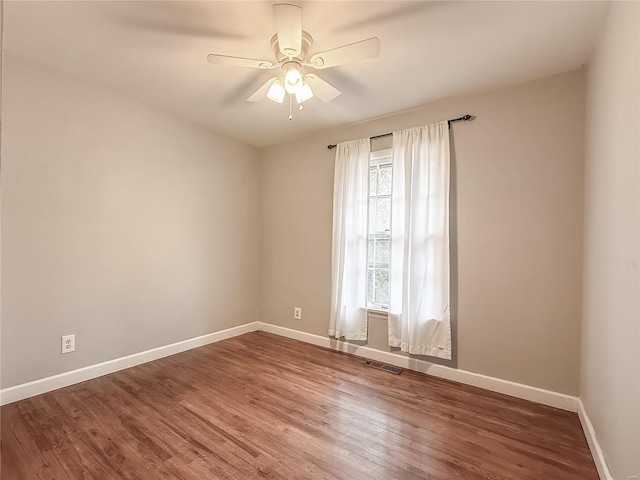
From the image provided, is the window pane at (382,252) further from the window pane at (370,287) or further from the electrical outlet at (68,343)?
the electrical outlet at (68,343)

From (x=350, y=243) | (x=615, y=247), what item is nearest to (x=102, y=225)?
(x=350, y=243)

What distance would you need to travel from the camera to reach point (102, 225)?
289 cm

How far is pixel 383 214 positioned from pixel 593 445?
7.54 ft

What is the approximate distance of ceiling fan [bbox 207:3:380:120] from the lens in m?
1.84

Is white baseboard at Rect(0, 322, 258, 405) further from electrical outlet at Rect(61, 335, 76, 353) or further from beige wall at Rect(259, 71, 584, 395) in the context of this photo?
beige wall at Rect(259, 71, 584, 395)

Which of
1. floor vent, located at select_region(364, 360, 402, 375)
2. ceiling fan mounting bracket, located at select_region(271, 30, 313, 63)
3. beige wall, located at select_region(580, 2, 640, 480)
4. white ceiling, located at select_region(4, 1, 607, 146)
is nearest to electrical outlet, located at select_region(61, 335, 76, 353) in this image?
white ceiling, located at select_region(4, 1, 607, 146)

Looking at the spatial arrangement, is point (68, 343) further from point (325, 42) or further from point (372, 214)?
point (325, 42)

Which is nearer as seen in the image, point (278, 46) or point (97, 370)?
point (278, 46)

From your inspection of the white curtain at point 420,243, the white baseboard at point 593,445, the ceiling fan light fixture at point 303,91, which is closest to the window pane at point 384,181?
the white curtain at point 420,243

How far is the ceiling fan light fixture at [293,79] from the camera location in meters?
2.15

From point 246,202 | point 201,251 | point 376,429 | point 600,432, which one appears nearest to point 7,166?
point 201,251

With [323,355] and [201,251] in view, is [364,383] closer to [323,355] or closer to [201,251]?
[323,355]

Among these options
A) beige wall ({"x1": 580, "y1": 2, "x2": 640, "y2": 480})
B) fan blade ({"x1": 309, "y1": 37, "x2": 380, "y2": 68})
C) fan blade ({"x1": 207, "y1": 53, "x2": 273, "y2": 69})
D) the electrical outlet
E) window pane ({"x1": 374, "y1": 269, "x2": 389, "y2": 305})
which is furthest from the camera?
window pane ({"x1": 374, "y1": 269, "x2": 389, "y2": 305})

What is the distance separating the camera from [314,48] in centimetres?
230
